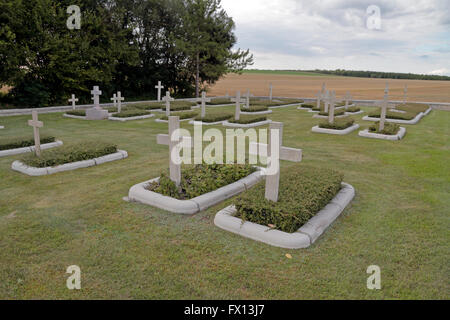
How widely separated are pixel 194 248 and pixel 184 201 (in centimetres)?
108

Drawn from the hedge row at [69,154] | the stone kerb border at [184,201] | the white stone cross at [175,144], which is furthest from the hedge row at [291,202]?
the hedge row at [69,154]

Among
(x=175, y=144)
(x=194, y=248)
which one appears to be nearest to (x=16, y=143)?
(x=175, y=144)

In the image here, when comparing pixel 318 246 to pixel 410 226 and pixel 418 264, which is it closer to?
pixel 418 264

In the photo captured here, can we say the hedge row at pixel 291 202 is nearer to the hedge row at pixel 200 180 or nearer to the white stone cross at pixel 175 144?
the hedge row at pixel 200 180

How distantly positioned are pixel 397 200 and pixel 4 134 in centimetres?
1207

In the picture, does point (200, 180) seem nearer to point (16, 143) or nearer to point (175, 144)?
point (175, 144)

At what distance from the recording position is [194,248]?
11.7 feet

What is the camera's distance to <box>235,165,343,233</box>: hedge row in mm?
3824

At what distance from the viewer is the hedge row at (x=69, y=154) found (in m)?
6.43

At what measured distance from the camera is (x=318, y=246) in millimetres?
3650

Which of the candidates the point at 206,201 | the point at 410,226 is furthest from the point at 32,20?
the point at 410,226

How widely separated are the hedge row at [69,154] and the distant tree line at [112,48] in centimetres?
1235

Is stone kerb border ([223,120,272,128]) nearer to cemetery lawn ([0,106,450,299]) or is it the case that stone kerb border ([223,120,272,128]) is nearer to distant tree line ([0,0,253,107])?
cemetery lawn ([0,106,450,299])

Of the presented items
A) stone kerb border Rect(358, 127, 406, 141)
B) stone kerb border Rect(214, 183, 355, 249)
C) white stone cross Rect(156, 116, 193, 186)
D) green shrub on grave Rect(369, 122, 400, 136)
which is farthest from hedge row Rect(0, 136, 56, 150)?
green shrub on grave Rect(369, 122, 400, 136)
